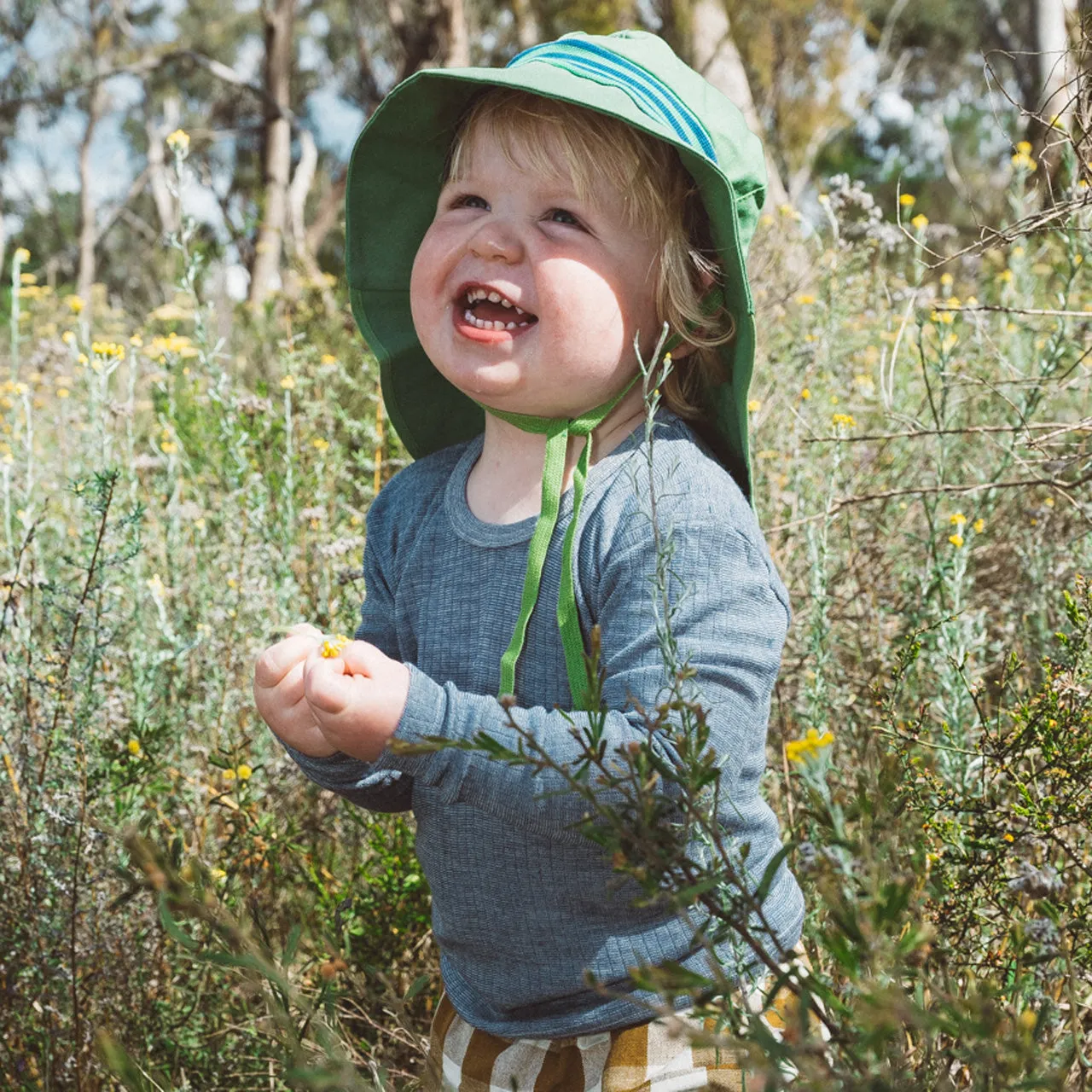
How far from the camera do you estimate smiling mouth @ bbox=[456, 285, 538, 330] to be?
150cm

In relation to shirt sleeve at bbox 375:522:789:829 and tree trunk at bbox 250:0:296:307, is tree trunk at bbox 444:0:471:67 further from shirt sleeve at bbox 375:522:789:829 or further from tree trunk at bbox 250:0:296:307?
shirt sleeve at bbox 375:522:789:829

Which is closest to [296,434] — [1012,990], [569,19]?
[1012,990]

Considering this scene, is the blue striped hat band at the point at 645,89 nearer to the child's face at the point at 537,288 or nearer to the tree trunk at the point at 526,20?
the child's face at the point at 537,288

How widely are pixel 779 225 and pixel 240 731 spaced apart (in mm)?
2243

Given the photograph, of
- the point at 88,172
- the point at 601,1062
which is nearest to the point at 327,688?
the point at 601,1062

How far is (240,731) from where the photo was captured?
2248 mm

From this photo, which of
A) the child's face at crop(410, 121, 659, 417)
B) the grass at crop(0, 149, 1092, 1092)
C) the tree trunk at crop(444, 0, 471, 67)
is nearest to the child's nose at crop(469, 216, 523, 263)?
the child's face at crop(410, 121, 659, 417)

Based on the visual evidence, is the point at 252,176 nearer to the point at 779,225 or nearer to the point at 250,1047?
the point at 779,225

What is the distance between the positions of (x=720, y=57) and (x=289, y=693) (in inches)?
331

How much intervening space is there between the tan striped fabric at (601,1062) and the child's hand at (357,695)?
0.39 meters

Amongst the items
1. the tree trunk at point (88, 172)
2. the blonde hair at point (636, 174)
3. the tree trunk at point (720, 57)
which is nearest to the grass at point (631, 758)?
the blonde hair at point (636, 174)

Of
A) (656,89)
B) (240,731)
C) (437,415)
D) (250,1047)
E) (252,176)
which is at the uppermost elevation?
(252,176)

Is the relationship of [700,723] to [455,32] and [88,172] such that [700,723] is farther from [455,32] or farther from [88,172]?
[88,172]

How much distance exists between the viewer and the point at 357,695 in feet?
3.99
